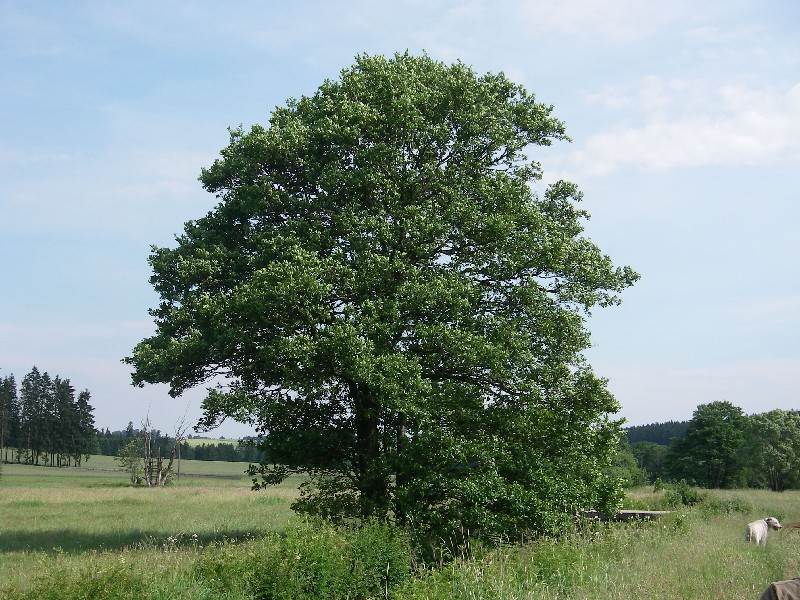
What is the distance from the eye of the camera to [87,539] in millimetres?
27047

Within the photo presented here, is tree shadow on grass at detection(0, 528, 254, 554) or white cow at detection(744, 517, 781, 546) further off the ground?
white cow at detection(744, 517, 781, 546)

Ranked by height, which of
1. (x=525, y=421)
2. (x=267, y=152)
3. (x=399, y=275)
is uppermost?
(x=267, y=152)

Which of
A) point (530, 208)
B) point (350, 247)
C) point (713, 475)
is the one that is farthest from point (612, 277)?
point (713, 475)

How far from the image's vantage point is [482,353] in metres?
20.8

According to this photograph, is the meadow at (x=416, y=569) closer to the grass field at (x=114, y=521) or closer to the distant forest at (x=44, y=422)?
the grass field at (x=114, y=521)

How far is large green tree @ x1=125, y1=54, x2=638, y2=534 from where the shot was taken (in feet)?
67.7

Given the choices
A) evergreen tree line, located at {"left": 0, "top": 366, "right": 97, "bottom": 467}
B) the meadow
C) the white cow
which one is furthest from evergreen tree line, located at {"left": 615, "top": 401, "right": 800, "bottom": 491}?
evergreen tree line, located at {"left": 0, "top": 366, "right": 97, "bottom": 467}

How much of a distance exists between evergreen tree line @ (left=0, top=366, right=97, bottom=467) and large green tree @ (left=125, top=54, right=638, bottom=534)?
140 meters

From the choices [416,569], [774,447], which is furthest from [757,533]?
[774,447]

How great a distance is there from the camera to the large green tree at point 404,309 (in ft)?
67.7

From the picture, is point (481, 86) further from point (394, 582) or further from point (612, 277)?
point (394, 582)

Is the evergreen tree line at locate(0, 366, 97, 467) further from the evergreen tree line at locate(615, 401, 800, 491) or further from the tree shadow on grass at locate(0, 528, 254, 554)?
the tree shadow on grass at locate(0, 528, 254, 554)

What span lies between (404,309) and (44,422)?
495 feet

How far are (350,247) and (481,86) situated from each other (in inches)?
296
